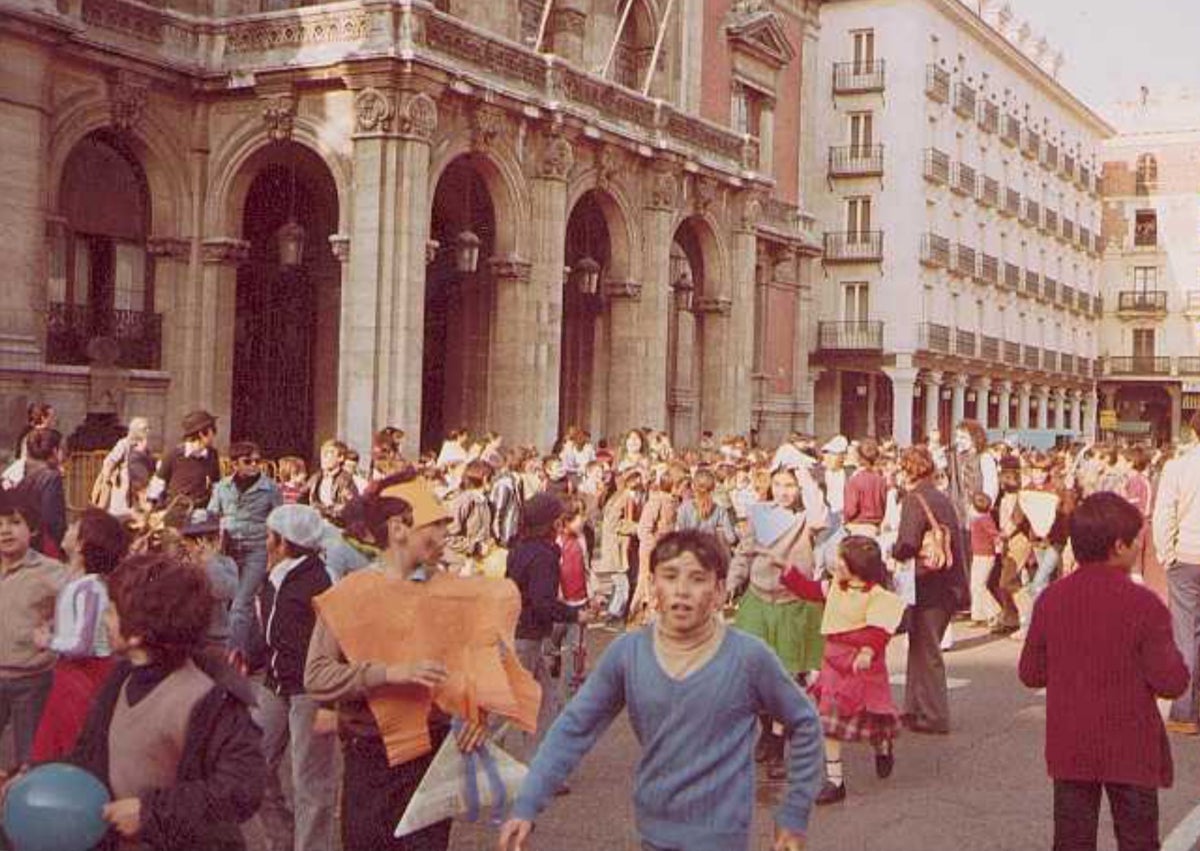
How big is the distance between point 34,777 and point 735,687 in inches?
73.9

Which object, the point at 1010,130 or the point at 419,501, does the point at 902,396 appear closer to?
the point at 1010,130

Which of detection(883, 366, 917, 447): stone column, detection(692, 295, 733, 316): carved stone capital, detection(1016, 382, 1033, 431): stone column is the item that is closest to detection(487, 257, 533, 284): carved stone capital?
detection(692, 295, 733, 316): carved stone capital

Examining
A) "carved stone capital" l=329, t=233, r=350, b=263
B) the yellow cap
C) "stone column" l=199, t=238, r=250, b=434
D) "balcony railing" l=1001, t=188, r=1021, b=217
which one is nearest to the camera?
the yellow cap

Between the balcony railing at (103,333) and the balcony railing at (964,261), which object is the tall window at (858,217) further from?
the balcony railing at (103,333)

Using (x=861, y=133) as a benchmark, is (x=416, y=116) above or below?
below

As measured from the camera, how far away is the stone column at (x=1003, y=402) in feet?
189

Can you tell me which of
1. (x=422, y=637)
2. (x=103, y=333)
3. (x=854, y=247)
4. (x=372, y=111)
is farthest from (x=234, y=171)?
(x=854, y=247)

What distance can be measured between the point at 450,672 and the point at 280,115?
18329 mm

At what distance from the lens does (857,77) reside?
47.8 metres

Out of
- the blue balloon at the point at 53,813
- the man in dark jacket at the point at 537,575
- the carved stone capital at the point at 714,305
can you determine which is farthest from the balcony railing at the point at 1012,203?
the blue balloon at the point at 53,813

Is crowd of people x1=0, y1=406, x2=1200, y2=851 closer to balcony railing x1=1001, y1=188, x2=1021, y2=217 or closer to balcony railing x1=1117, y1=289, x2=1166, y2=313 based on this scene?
balcony railing x1=1001, y1=188, x2=1021, y2=217

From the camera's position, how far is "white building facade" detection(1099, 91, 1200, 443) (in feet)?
221

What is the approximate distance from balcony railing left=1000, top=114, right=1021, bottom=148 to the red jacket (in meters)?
53.1

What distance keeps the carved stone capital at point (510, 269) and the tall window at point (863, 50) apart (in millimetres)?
26583
